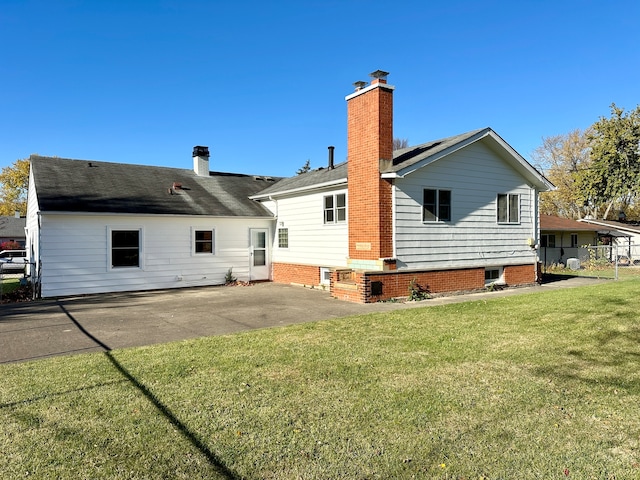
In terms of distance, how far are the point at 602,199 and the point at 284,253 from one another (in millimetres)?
31089

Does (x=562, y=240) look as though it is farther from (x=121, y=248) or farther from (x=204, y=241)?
(x=121, y=248)

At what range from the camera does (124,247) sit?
14352 mm

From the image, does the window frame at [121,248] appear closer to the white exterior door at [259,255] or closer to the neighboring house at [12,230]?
the white exterior door at [259,255]

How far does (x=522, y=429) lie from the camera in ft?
12.7

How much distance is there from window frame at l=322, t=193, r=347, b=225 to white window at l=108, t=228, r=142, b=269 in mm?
6351

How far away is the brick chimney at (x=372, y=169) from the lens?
38.4ft

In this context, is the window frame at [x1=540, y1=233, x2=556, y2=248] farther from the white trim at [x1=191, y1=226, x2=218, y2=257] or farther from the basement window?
the basement window

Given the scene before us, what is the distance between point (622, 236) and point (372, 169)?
2732 centimetres

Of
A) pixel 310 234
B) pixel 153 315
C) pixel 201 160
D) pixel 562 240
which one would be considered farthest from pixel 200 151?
pixel 562 240

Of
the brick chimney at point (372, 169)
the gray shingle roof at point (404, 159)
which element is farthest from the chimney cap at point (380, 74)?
the gray shingle roof at point (404, 159)

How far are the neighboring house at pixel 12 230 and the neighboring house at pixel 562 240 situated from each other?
48.6m

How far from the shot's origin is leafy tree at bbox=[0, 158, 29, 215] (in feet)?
176

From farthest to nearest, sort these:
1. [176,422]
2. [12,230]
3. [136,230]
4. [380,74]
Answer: [12,230], [136,230], [380,74], [176,422]

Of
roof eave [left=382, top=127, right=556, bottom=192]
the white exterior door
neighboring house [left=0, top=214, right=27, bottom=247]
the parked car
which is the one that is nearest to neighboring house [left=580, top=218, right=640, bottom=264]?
roof eave [left=382, top=127, right=556, bottom=192]
